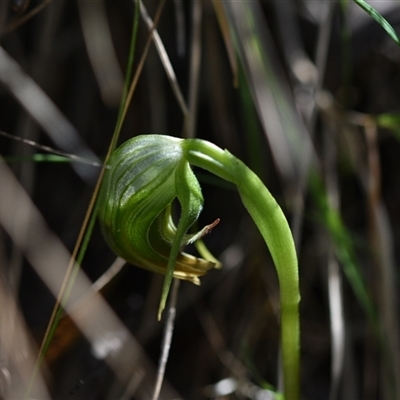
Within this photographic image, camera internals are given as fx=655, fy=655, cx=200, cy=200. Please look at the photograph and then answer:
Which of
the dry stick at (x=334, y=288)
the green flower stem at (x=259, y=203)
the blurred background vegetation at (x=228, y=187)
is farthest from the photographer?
the blurred background vegetation at (x=228, y=187)

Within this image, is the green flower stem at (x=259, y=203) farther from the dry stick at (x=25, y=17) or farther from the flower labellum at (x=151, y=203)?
the dry stick at (x=25, y=17)

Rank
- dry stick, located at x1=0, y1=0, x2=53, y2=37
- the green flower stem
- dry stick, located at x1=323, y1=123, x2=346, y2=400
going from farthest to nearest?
dry stick, located at x1=323, y1=123, x2=346, y2=400 → dry stick, located at x1=0, y1=0, x2=53, y2=37 → the green flower stem

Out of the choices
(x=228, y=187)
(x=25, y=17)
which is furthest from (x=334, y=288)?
(x=25, y=17)

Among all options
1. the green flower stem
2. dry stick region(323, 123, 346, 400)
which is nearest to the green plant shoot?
the green flower stem

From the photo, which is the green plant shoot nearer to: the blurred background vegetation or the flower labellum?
the flower labellum

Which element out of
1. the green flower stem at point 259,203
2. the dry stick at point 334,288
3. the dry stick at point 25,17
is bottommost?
the dry stick at point 334,288

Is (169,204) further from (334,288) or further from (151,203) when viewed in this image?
(334,288)

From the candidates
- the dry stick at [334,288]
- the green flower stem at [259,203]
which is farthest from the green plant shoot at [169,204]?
the dry stick at [334,288]

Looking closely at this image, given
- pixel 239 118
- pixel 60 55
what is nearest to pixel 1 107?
pixel 60 55
